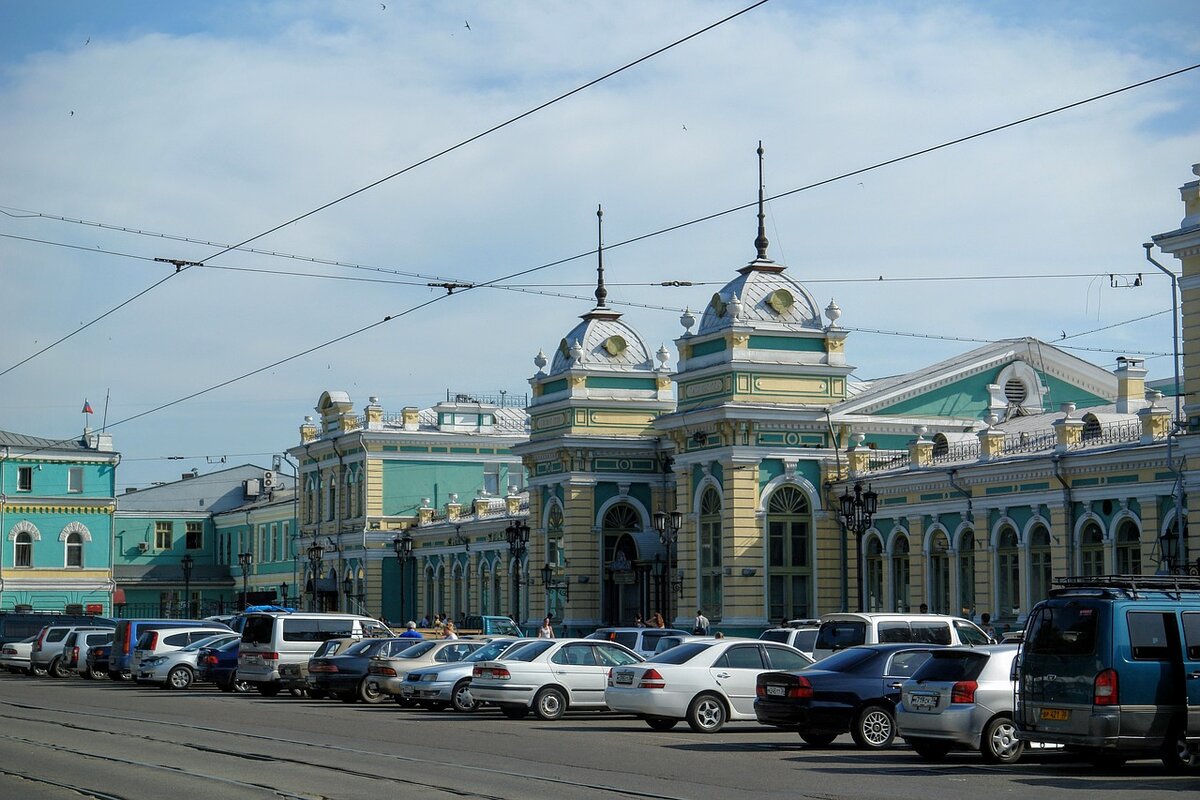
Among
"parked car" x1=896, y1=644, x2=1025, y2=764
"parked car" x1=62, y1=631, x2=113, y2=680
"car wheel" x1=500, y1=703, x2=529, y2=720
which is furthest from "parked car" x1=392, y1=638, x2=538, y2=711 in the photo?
"parked car" x1=62, y1=631, x2=113, y2=680

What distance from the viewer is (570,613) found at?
190ft

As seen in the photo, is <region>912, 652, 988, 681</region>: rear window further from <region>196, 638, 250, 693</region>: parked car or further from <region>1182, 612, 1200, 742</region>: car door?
<region>196, 638, 250, 693</region>: parked car

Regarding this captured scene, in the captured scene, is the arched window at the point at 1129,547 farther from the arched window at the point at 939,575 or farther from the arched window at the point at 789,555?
the arched window at the point at 789,555

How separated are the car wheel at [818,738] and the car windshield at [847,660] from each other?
0.82 meters

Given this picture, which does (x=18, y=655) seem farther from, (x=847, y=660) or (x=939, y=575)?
(x=847, y=660)

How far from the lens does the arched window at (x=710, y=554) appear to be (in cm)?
5134

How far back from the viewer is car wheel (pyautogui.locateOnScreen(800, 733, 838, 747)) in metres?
23.2

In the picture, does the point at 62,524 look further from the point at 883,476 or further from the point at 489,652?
the point at 489,652

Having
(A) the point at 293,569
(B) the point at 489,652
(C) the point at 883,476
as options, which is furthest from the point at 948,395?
(A) the point at 293,569

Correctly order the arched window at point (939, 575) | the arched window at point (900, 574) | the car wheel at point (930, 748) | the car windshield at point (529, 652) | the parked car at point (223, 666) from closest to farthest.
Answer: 1. the car wheel at point (930, 748)
2. the car windshield at point (529, 652)
3. the parked car at point (223, 666)
4. the arched window at point (939, 575)
5. the arched window at point (900, 574)

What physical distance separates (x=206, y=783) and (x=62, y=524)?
7192 centimetres

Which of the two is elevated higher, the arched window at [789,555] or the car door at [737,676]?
the arched window at [789,555]

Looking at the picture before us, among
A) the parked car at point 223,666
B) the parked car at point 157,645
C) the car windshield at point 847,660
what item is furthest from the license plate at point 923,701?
the parked car at point 157,645

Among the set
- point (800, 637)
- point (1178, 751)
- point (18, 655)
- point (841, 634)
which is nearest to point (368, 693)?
point (800, 637)
